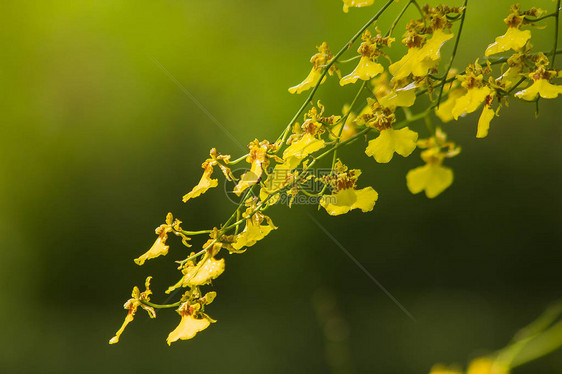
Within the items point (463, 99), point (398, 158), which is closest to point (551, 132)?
point (398, 158)

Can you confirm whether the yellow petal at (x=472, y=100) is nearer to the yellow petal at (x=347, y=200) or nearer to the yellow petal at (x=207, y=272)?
the yellow petal at (x=347, y=200)

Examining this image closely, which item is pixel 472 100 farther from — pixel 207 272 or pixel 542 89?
pixel 207 272

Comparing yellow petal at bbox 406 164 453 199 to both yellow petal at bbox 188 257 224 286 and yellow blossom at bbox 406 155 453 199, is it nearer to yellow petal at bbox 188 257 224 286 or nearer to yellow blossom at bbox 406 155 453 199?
yellow blossom at bbox 406 155 453 199

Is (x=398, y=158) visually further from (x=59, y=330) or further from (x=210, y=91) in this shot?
(x=59, y=330)

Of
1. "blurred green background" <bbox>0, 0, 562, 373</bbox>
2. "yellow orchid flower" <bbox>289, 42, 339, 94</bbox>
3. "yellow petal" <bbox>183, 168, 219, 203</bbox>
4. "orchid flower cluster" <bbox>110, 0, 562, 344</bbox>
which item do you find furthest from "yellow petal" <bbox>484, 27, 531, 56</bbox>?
"blurred green background" <bbox>0, 0, 562, 373</bbox>

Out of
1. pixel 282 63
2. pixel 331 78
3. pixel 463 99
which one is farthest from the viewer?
pixel 282 63

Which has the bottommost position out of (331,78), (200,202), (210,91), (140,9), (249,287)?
(249,287)

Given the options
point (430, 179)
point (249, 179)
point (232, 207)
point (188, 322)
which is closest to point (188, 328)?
point (188, 322)

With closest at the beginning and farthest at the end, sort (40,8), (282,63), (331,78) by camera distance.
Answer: (331,78) < (282,63) < (40,8)
